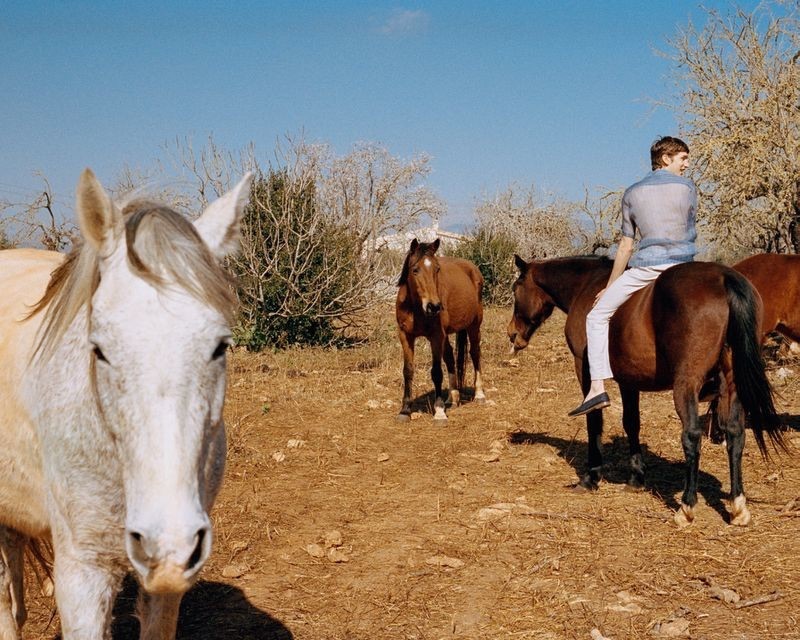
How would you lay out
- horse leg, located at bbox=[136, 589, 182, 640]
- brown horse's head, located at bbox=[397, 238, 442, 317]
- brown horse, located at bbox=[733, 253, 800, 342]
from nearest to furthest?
horse leg, located at bbox=[136, 589, 182, 640]
brown horse, located at bbox=[733, 253, 800, 342]
brown horse's head, located at bbox=[397, 238, 442, 317]

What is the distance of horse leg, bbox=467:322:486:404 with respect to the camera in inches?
379

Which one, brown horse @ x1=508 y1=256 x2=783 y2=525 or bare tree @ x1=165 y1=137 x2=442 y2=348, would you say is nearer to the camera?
brown horse @ x1=508 y1=256 x2=783 y2=525

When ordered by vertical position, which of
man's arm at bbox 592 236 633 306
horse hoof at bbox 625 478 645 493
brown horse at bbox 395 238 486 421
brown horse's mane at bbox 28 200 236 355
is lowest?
horse hoof at bbox 625 478 645 493

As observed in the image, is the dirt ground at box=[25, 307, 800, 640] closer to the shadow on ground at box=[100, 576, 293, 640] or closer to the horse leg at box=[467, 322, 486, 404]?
the shadow on ground at box=[100, 576, 293, 640]

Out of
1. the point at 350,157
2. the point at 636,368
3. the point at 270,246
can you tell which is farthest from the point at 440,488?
the point at 350,157

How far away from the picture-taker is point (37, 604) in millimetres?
3998

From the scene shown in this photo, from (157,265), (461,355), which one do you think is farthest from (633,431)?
(157,265)

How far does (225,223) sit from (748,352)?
3.97 m

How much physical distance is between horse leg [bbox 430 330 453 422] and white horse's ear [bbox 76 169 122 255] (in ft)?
21.9

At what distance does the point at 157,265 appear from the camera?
1951 mm

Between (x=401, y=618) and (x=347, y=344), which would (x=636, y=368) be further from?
(x=347, y=344)

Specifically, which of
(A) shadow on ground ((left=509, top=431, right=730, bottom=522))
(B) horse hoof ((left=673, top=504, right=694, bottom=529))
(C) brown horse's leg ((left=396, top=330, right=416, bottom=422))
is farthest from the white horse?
(C) brown horse's leg ((left=396, top=330, right=416, bottom=422))

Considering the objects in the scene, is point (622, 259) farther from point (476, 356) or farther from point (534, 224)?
point (534, 224)

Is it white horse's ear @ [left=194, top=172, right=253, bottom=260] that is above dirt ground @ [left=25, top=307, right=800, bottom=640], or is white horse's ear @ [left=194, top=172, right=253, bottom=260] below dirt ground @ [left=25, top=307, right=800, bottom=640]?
above
